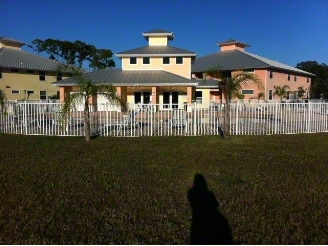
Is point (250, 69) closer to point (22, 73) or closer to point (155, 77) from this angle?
point (155, 77)

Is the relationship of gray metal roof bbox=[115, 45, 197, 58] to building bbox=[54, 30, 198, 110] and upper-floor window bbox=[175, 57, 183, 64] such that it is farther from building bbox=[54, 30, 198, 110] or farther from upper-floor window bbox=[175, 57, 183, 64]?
upper-floor window bbox=[175, 57, 183, 64]

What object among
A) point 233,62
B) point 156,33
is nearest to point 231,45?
point 233,62

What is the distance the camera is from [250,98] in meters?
34.8

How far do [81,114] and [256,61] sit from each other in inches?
1132

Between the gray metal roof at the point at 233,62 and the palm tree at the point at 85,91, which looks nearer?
the palm tree at the point at 85,91

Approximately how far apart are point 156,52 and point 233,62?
1493cm

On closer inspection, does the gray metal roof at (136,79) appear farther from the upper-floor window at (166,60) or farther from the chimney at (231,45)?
the chimney at (231,45)

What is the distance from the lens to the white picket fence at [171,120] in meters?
12.2

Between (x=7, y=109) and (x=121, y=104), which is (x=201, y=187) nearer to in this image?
(x=121, y=104)

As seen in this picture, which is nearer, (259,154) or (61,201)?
(61,201)

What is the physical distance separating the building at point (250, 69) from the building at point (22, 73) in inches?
856

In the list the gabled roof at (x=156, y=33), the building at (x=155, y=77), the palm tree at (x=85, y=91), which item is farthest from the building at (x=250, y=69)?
the palm tree at (x=85, y=91)

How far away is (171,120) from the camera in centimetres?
1303

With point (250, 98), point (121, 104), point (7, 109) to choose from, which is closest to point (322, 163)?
point (121, 104)
